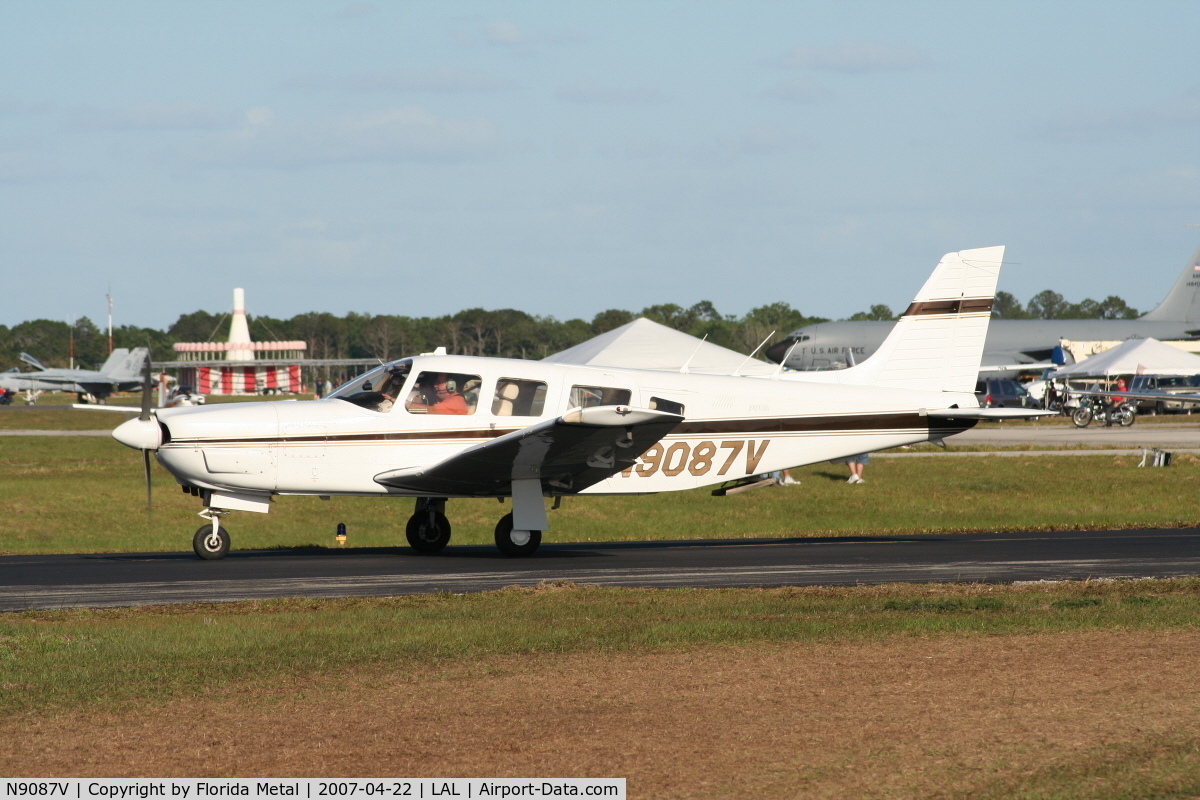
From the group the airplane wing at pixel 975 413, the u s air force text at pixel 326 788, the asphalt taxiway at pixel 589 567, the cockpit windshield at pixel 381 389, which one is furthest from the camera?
the airplane wing at pixel 975 413

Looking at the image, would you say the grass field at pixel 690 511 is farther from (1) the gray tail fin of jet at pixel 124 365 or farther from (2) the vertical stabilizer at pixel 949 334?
(1) the gray tail fin of jet at pixel 124 365

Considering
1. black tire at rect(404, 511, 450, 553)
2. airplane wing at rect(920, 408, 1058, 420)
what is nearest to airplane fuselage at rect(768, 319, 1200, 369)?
airplane wing at rect(920, 408, 1058, 420)

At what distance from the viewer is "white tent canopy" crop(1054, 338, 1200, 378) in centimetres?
5191

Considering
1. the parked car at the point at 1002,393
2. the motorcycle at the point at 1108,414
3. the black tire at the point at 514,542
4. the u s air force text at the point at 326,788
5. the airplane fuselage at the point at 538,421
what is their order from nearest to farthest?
the u s air force text at the point at 326,788 < the airplane fuselage at the point at 538,421 < the black tire at the point at 514,542 < the motorcycle at the point at 1108,414 < the parked car at the point at 1002,393

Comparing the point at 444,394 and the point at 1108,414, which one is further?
the point at 1108,414

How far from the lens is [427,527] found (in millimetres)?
14938

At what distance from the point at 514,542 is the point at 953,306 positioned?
6568 millimetres

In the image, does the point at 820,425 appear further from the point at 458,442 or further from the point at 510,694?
the point at 510,694

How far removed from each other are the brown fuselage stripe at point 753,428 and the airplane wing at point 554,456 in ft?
1.46

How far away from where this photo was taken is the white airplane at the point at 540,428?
13195mm

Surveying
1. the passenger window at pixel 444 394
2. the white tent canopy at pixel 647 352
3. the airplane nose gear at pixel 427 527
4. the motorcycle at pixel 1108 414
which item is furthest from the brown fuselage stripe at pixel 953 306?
the motorcycle at pixel 1108 414

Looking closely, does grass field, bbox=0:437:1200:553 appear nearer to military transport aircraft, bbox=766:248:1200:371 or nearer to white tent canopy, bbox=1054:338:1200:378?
white tent canopy, bbox=1054:338:1200:378

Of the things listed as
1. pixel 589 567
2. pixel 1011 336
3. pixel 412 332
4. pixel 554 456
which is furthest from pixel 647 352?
pixel 412 332

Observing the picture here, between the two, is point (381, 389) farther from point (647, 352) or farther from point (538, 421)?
point (647, 352)
